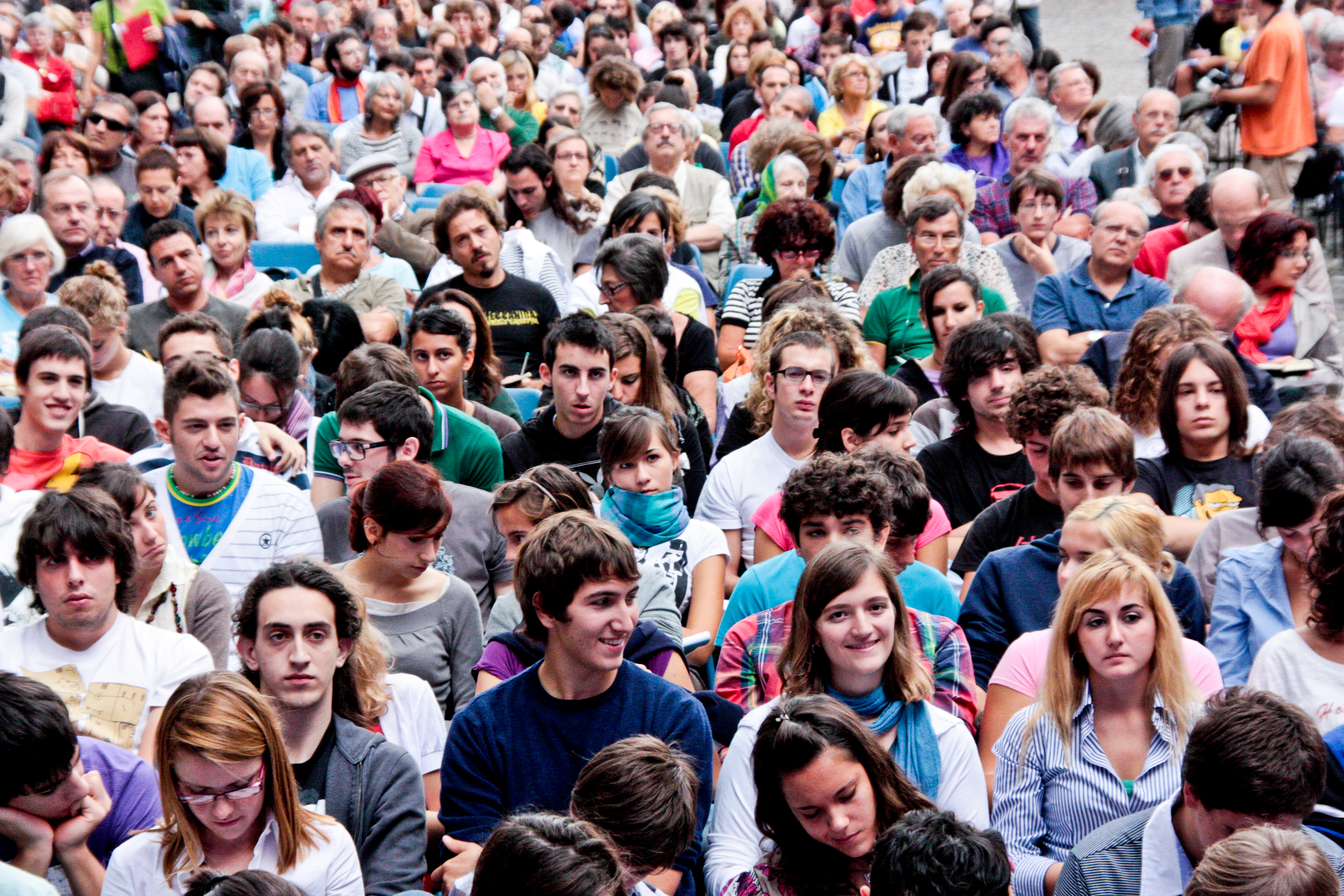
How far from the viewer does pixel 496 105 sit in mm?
10938

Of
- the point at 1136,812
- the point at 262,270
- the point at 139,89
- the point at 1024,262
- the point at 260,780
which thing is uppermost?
the point at 139,89

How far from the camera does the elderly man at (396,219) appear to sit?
8.12 meters

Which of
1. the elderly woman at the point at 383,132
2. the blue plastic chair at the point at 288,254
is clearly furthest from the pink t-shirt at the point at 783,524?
the elderly woman at the point at 383,132

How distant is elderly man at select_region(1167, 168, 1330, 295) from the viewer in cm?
650

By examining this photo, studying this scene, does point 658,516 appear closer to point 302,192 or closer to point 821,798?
point 821,798

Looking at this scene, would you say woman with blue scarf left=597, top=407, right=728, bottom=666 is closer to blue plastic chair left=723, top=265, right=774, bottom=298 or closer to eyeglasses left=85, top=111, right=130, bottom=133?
blue plastic chair left=723, top=265, right=774, bottom=298

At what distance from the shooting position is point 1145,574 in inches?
131

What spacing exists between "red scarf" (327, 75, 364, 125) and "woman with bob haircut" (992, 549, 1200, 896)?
9738 millimetres

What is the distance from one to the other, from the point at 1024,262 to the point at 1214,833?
519 cm

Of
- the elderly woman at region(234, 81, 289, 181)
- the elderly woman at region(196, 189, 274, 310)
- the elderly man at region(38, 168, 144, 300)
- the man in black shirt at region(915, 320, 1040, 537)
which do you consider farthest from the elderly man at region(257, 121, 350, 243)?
the man in black shirt at region(915, 320, 1040, 537)

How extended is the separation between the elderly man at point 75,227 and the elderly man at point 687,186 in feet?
9.35

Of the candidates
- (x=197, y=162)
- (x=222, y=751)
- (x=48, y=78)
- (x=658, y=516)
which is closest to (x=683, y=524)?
(x=658, y=516)

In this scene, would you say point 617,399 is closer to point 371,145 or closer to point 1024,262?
point 1024,262

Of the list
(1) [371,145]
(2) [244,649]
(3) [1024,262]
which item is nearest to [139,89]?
(1) [371,145]
